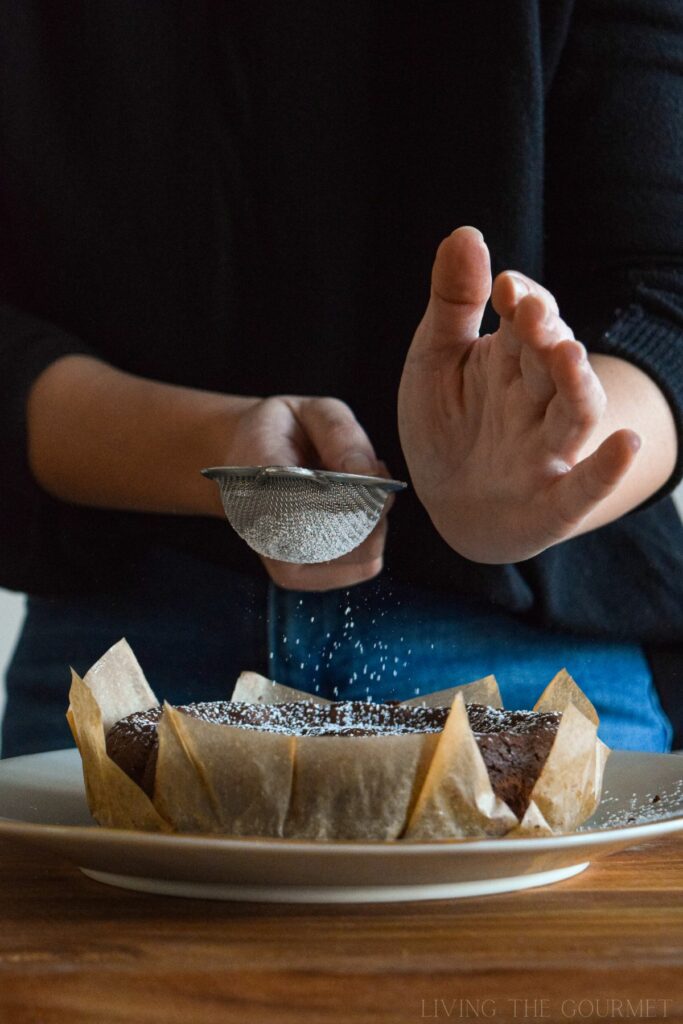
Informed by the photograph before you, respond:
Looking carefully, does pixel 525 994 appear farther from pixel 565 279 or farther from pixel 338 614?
pixel 565 279

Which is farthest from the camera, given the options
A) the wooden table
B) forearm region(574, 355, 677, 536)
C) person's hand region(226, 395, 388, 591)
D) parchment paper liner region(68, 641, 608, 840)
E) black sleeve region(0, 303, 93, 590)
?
black sleeve region(0, 303, 93, 590)

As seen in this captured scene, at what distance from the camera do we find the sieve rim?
625 millimetres

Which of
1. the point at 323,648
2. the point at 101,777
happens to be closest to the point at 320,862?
the point at 101,777

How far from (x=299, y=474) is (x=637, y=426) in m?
0.35

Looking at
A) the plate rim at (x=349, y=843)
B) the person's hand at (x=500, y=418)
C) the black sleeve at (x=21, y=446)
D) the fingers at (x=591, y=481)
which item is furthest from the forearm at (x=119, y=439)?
the plate rim at (x=349, y=843)

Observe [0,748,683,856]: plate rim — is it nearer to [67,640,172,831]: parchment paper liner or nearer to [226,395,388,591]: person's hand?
[67,640,172,831]: parchment paper liner

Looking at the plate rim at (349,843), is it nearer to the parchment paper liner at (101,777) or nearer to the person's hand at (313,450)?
the parchment paper liner at (101,777)

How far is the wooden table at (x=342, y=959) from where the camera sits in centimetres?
36

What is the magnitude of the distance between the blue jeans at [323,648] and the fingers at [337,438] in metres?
0.18

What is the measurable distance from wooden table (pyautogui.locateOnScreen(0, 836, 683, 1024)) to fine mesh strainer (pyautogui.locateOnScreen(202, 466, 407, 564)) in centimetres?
26

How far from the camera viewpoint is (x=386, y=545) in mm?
919

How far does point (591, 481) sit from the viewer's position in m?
0.55

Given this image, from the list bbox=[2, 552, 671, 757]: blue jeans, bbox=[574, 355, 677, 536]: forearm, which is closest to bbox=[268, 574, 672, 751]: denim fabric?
bbox=[2, 552, 671, 757]: blue jeans

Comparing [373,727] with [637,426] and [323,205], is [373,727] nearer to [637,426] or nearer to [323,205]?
[637,426]
